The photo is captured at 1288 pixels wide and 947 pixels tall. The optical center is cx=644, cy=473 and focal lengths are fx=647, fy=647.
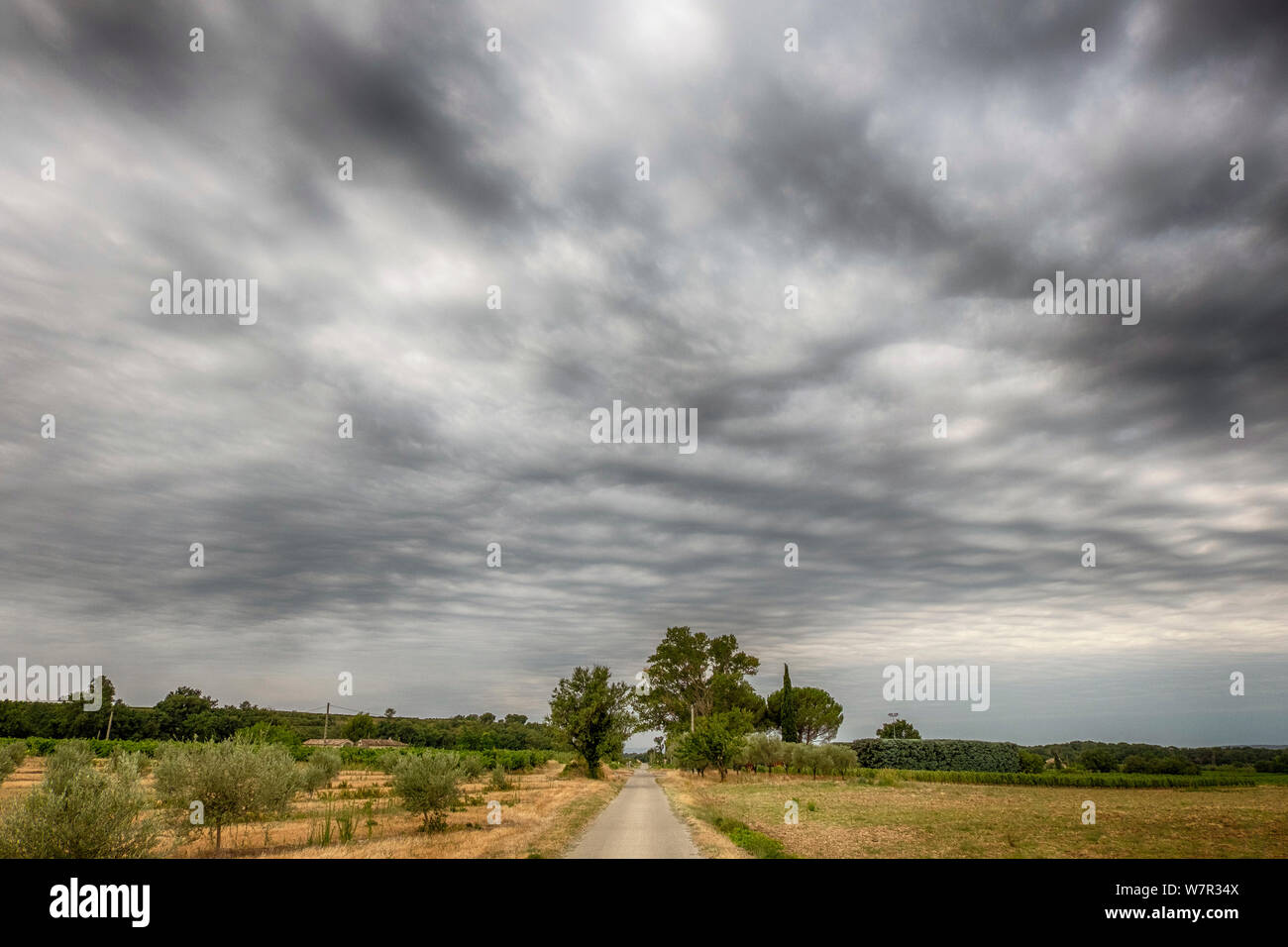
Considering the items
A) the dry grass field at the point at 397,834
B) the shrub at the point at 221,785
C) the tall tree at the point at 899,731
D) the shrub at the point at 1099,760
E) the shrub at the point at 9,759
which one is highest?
the shrub at the point at 221,785

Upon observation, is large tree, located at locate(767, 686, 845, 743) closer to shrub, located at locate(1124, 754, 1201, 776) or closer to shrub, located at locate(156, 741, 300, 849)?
shrub, located at locate(1124, 754, 1201, 776)

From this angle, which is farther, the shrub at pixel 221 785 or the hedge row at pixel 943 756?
the hedge row at pixel 943 756

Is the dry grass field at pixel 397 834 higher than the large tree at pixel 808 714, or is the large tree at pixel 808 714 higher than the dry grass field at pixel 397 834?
the dry grass field at pixel 397 834

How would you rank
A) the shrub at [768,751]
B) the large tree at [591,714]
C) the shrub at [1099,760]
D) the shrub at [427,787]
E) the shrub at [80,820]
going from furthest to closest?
1. the shrub at [1099,760]
2. the shrub at [768,751]
3. the large tree at [591,714]
4. the shrub at [427,787]
5. the shrub at [80,820]

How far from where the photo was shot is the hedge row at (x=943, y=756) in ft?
266

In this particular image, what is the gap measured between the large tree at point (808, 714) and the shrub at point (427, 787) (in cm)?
7884

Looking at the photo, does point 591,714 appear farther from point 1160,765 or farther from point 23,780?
point 1160,765

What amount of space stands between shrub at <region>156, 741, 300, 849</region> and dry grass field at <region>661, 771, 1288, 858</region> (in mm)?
11477

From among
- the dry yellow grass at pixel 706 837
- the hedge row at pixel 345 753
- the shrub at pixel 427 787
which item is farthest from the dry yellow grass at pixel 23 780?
the dry yellow grass at pixel 706 837

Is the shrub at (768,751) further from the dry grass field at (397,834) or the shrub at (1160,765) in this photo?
the dry grass field at (397,834)
